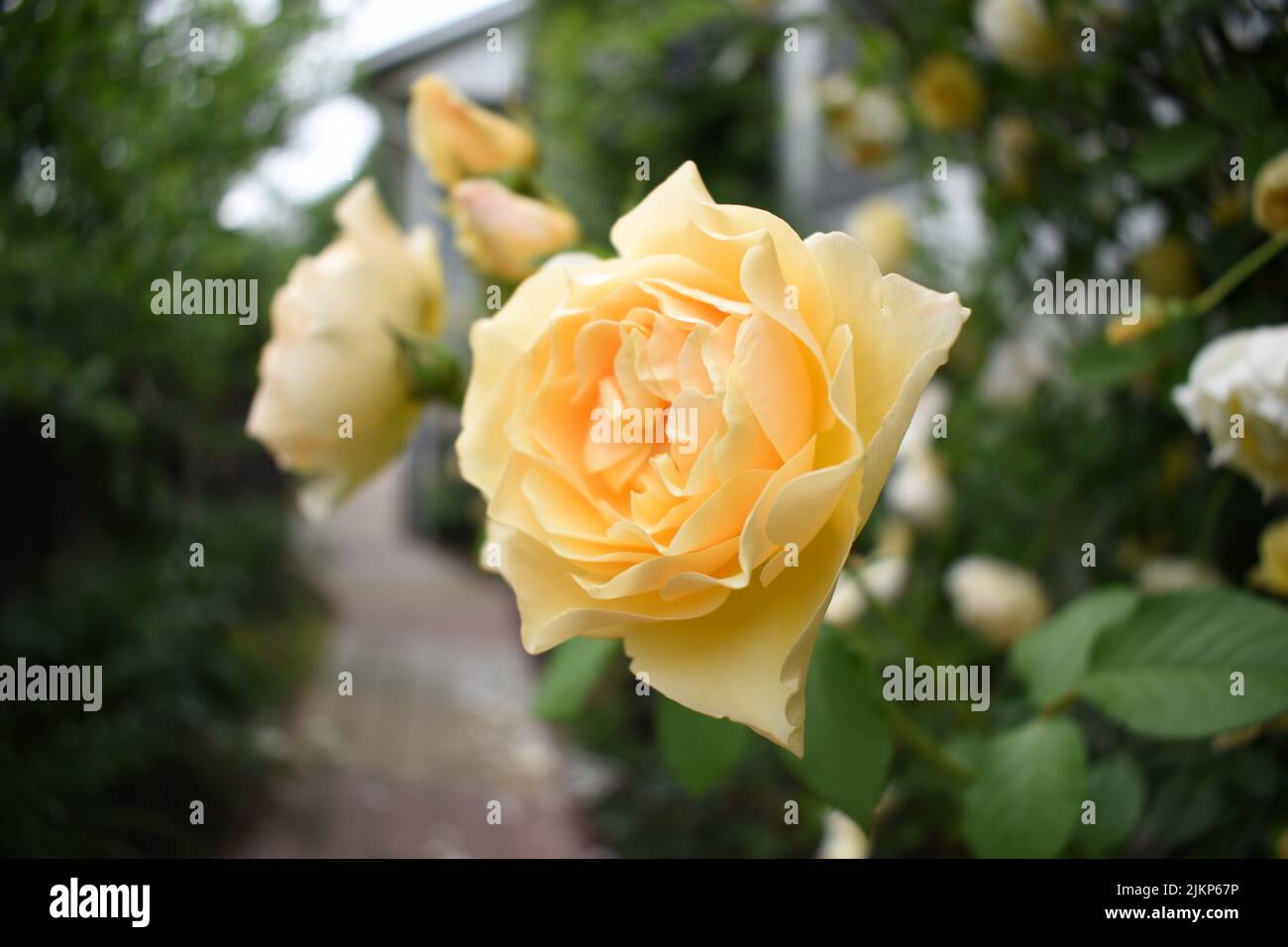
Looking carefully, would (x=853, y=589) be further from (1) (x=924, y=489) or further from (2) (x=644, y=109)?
(2) (x=644, y=109)

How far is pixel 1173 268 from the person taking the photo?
0.68 m

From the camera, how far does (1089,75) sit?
0.73 meters

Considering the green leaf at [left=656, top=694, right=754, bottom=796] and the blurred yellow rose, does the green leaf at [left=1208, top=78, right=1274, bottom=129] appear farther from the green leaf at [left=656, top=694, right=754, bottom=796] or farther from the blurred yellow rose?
the blurred yellow rose

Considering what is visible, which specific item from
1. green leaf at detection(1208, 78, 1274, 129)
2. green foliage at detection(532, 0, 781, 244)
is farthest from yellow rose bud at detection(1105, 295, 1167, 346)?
green foliage at detection(532, 0, 781, 244)

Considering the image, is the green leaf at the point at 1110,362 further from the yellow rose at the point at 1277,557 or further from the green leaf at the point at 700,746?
the green leaf at the point at 700,746

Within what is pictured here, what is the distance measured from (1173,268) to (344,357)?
0.63m

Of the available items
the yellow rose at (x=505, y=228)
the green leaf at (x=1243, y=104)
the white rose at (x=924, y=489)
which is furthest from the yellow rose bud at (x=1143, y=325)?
the white rose at (x=924, y=489)

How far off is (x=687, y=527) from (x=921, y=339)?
0.10 meters

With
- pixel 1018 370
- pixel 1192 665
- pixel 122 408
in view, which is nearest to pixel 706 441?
pixel 1192 665

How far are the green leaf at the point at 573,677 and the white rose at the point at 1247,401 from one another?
1.18ft

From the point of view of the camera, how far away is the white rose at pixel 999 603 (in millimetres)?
847

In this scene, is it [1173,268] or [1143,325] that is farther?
[1173,268]

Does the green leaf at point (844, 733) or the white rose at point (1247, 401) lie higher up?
the white rose at point (1247, 401)
